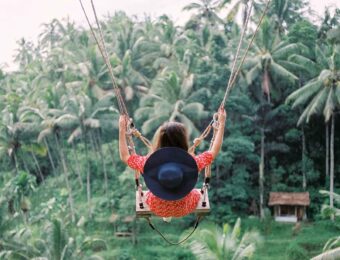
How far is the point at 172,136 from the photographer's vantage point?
383 centimetres

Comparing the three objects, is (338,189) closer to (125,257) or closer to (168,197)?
(125,257)

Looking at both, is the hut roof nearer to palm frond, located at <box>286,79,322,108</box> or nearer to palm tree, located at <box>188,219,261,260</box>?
palm frond, located at <box>286,79,322,108</box>

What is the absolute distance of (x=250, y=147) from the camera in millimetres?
24969

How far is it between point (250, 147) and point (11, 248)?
406 inches

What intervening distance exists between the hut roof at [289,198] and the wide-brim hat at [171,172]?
2215 centimetres

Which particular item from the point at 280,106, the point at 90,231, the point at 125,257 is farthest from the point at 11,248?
the point at 280,106

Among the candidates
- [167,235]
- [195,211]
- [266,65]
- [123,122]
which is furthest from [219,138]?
[266,65]

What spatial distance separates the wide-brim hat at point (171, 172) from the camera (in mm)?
3838

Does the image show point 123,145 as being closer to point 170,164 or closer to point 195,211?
point 170,164

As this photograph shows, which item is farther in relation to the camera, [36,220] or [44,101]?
[44,101]

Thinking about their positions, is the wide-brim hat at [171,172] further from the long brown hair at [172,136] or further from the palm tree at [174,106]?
the palm tree at [174,106]

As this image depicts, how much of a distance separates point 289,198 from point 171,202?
22.2 m

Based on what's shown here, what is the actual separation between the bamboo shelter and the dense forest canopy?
0.43 m

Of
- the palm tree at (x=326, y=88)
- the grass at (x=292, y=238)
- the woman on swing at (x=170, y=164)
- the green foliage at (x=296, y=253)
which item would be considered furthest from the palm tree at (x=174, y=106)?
the woman on swing at (x=170, y=164)
